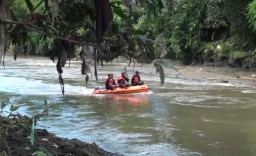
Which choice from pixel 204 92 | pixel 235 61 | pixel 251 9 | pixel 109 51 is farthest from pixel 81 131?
pixel 235 61

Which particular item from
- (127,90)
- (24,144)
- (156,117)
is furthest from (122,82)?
(24,144)

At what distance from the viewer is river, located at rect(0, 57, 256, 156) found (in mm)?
9328

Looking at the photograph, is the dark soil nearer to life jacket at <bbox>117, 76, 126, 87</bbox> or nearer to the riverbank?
life jacket at <bbox>117, 76, 126, 87</bbox>

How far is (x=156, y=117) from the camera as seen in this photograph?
12758 millimetres

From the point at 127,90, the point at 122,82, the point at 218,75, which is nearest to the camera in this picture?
the point at 127,90

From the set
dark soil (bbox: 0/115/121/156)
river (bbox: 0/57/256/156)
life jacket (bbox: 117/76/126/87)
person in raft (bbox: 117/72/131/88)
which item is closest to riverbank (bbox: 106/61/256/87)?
river (bbox: 0/57/256/156)

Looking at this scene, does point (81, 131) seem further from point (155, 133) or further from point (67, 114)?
point (67, 114)

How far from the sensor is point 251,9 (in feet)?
77.2

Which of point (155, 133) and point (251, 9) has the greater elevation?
point (251, 9)

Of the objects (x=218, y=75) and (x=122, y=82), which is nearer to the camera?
(x=122, y=82)

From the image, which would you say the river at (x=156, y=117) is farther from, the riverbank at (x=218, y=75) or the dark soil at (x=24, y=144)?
the riverbank at (x=218, y=75)

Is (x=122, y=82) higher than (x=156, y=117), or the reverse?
(x=122, y=82)

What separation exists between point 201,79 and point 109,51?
20224mm

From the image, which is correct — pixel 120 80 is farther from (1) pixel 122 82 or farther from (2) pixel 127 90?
(2) pixel 127 90
